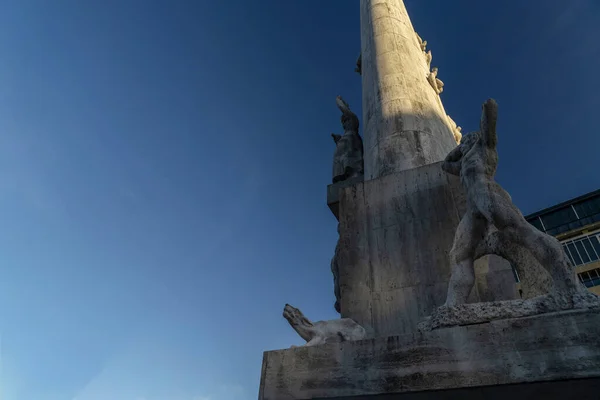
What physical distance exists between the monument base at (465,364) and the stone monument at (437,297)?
0.01m

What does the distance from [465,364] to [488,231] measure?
207cm

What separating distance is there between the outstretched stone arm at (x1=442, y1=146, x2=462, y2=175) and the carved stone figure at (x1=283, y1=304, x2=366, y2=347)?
9.46 ft

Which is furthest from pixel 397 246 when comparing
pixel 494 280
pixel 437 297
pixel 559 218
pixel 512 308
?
pixel 559 218

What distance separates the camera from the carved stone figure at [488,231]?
187 inches

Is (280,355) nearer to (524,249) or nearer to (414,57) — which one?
(524,249)

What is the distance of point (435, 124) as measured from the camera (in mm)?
9867

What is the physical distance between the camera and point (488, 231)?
18.7 ft

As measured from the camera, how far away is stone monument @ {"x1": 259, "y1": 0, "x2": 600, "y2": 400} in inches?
163

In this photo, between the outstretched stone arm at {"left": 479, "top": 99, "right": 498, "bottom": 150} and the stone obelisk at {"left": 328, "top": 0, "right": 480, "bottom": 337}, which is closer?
the outstretched stone arm at {"left": 479, "top": 99, "right": 498, "bottom": 150}

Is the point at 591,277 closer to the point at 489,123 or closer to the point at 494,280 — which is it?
the point at 494,280

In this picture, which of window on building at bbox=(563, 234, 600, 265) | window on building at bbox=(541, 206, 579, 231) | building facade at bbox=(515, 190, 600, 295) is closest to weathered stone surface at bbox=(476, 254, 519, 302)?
building facade at bbox=(515, 190, 600, 295)

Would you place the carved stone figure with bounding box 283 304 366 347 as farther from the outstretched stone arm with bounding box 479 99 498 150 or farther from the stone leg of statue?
the outstretched stone arm with bounding box 479 99 498 150

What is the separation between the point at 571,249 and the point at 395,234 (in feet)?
120

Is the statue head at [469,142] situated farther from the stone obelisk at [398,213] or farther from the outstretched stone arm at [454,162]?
the stone obelisk at [398,213]
